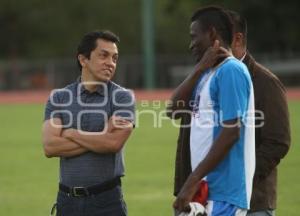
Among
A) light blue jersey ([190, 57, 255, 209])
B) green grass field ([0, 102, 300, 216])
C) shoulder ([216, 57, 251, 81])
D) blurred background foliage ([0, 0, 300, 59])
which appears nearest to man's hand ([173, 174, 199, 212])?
light blue jersey ([190, 57, 255, 209])

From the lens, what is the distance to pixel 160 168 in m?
14.6

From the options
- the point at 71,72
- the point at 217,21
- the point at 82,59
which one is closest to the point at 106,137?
the point at 82,59

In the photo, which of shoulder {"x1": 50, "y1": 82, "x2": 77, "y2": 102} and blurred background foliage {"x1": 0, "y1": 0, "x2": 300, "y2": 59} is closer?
shoulder {"x1": 50, "y1": 82, "x2": 77, "y2": 102}

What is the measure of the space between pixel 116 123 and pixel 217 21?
1.32 meters

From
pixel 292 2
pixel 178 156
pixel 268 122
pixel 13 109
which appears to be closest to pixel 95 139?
pixel 178 156

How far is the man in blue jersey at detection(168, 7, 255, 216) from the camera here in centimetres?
432

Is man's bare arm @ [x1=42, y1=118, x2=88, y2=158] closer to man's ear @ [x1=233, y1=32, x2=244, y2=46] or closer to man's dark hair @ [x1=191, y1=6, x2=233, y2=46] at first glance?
Result: man's ear @ [x1=233, y1=32, x2=244, y2=46]

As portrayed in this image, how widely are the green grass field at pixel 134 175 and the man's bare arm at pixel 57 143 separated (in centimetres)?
458

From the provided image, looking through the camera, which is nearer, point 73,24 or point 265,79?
point 265,79

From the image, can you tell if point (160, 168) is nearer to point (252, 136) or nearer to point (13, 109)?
point (252, 136)

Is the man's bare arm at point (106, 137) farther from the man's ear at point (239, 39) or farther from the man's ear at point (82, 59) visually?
the man's ear at point (239, 39)

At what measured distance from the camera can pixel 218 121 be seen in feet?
14.5

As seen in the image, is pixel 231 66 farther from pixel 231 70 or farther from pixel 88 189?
pixel 88 189

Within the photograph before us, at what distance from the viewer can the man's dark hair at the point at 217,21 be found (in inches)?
177
